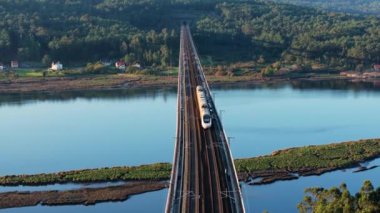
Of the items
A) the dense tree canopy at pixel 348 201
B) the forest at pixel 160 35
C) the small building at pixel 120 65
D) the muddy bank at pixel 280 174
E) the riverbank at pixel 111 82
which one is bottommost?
the muddy bank at pixel 280 174

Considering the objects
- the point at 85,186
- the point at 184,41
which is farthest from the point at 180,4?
the point at 85,186

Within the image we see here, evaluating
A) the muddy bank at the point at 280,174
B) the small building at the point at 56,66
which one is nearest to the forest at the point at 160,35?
the small building at the point at 56,66

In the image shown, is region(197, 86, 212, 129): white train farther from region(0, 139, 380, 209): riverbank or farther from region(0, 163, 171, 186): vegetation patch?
region(0, 163, 171, 186): vegetation patch

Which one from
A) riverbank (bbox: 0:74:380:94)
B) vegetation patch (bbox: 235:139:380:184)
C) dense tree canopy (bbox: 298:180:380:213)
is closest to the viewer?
dense tree canopy (bbox: 298:180:380:213)

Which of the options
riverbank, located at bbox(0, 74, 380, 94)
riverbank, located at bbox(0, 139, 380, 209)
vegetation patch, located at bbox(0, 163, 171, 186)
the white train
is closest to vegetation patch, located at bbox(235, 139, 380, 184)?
riverbank, located at bbox(0, 139, 380, 209)

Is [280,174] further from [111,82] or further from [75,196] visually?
[111,82]

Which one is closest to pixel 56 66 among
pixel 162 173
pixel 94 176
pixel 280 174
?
pixel 94 176

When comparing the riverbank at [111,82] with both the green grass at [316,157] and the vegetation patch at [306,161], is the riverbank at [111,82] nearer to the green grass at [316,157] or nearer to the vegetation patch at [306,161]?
the green grass at [316,157]
